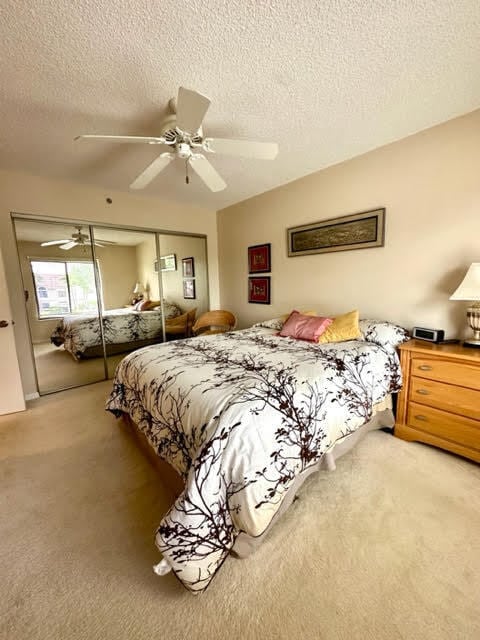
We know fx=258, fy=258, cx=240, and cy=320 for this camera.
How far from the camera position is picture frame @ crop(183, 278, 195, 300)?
4.14 m

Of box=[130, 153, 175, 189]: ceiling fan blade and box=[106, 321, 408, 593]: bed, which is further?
box=[130, 153, 175, 189]: ceiling fan blade

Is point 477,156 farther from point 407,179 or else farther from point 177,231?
point 177,231

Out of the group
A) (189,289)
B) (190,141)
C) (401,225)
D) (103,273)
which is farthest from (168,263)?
(401,225)

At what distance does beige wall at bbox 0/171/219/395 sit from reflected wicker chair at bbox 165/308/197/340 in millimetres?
1366

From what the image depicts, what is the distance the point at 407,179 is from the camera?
2357 mm

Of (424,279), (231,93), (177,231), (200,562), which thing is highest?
(231,93)

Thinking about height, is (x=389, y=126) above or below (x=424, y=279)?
above

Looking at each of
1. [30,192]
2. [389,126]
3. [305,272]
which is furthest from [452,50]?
[30,192]

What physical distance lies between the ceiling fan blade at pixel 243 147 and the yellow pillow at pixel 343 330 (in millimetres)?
1520

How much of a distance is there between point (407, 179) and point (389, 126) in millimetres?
482

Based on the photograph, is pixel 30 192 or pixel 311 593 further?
pixel 30 192

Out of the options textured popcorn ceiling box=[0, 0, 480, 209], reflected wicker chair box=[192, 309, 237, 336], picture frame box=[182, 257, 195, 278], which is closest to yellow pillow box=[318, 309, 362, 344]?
textured popcorn ceiling box=[0, 0, 480, 209]

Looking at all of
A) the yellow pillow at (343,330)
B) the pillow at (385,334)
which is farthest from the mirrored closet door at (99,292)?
the pillow at (385,334)

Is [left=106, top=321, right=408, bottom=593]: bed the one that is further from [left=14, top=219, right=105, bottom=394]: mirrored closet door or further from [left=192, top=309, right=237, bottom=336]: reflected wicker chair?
[left=192, top=309, right=237, bottom=336]: reflected wicker chair
